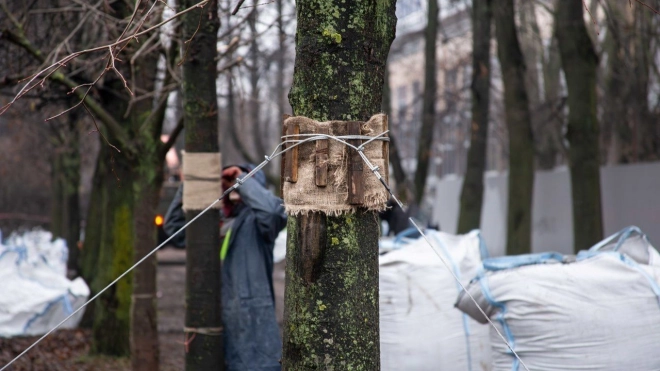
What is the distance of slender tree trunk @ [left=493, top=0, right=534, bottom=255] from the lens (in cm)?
1274

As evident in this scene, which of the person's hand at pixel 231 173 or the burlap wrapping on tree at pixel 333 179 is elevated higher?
the person's hand at pixel 231 173

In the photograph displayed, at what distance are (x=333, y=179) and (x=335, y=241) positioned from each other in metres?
0.23

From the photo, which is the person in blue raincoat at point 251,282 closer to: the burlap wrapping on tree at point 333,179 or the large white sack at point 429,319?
the large white sack at point 429,319

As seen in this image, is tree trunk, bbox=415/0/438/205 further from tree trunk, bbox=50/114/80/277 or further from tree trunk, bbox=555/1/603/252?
tree trunk, bbox=50/114/80/277

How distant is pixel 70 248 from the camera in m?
17.0

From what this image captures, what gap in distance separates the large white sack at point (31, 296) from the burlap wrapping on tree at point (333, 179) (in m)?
7.10

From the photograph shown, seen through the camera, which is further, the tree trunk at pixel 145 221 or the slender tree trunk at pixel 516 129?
the slender tree trunk at pixel 516 129

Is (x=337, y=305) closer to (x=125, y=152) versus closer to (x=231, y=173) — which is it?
(x=231, y=173)

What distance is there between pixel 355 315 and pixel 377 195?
17.0 inches

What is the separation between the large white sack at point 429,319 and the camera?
563 cm

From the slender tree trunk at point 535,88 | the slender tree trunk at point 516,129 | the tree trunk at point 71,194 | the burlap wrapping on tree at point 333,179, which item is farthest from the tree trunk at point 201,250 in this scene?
the slender tree trunk at point 535,88

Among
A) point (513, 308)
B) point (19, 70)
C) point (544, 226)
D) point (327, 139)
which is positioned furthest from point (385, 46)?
point (544, 226)

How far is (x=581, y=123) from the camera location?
37.0 feet

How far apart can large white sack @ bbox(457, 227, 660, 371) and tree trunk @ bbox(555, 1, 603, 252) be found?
20.7 ft
